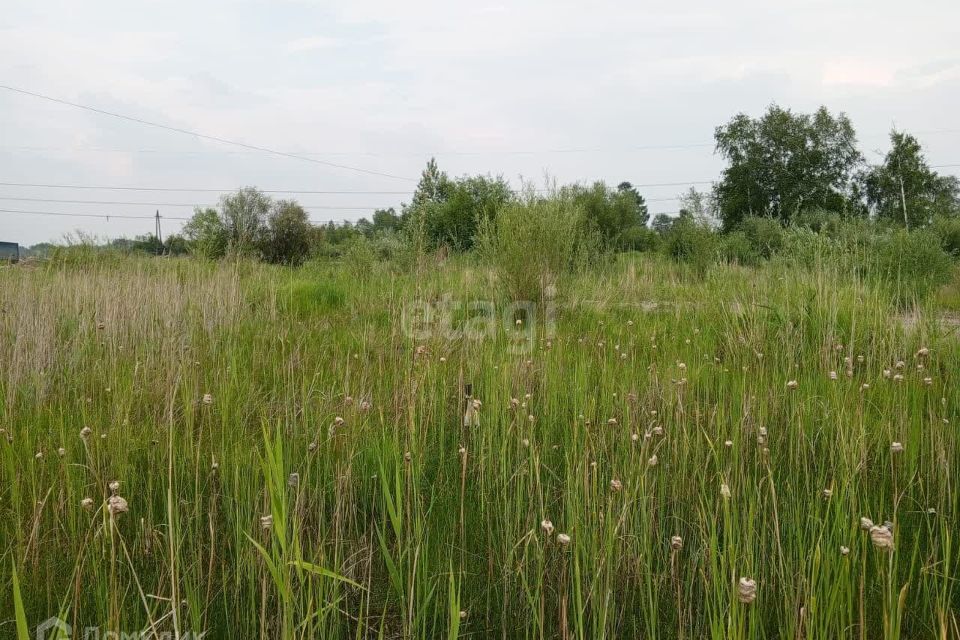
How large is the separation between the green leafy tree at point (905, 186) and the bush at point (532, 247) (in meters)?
38.5

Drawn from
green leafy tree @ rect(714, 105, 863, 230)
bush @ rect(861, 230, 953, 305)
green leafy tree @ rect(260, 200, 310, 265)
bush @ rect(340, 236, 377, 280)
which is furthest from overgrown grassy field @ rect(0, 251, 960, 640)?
green leafy tree @ rect(714, 105, 863, 230)

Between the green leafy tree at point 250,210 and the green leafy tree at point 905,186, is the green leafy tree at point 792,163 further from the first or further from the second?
the green leafy tree at point 250,210

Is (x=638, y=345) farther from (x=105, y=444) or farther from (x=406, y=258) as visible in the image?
(x=406, y=258)

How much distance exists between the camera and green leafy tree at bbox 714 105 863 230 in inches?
1464

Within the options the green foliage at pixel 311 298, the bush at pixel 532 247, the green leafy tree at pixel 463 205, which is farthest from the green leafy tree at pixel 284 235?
the bush at pixel 532 247

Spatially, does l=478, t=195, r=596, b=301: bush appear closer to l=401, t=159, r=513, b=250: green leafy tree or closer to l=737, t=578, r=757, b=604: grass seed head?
l=737, t=578, r=757, b=604: grass seed head

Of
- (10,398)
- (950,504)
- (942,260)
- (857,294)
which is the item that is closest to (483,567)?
(950,504)

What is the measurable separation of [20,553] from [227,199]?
28006mm

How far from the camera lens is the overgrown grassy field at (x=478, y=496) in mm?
1236

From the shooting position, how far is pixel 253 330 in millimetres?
4840
